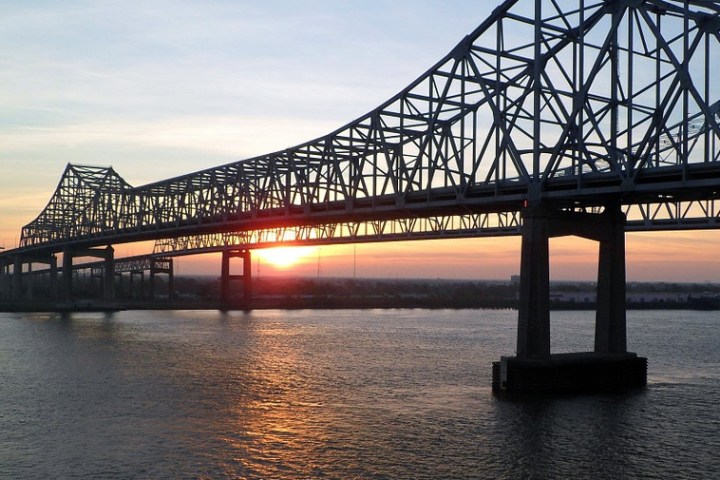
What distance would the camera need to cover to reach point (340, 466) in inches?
1133

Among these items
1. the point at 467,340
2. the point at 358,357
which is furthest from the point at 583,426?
the point at 467,340

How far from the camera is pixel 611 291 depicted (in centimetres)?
4475

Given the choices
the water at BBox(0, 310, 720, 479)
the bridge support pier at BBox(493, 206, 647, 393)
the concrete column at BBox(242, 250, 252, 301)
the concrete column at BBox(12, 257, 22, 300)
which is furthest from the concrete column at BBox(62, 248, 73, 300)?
the bridge support pier at BBox(493, 206, 647, 393)

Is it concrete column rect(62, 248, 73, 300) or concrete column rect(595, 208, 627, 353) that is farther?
concrete column rect(62, 248, 73, 300)

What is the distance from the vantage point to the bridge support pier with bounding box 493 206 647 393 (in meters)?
41.6

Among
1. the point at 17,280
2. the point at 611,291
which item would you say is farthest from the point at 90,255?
the point at 611,291

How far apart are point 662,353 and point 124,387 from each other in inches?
1705

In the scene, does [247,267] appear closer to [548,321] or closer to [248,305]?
[248,305]

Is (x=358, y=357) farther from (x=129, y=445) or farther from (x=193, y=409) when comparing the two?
(x=129, y=445)

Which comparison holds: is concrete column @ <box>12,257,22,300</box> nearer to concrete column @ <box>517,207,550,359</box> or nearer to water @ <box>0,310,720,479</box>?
water @ <box>0,310,720,479</box>

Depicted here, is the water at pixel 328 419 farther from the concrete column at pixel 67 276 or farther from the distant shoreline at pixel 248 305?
the distant shoreline at pixel 248 305

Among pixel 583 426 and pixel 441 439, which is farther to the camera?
pixel 583 426

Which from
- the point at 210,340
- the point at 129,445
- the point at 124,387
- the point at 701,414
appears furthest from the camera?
the point at 210,340

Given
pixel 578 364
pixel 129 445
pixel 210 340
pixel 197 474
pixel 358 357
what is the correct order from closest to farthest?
pixel 197 474 → pixel 129 445 → pixel 578 364 → pixel 358 357 → pixel 210 340
